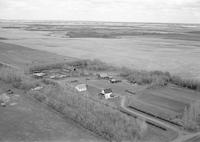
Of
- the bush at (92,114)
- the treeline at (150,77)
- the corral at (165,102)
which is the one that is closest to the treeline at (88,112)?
the bush at (92,114)

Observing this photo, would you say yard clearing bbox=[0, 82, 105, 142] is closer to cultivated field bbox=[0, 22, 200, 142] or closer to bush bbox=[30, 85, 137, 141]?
cultivated field bbox=[0, 22, 200, 142]

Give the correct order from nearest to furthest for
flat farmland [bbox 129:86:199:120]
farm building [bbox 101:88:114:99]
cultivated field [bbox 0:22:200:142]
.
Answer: cultivated field [bbox 0:22:200:142]
flat farmland [bbox 129:86:199:120]
farm building [bbox 101:88:114:99]

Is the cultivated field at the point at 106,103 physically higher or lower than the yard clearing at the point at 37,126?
higher

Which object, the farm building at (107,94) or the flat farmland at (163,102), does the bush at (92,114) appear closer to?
the farm building at (107,94)

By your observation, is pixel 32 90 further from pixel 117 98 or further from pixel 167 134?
pixel 167 134

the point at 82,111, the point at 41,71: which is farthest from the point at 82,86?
the point at 41,71

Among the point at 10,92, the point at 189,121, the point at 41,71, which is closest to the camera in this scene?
the point at 189,121

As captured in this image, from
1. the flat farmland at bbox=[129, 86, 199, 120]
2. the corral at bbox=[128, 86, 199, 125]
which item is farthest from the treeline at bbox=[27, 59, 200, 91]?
the corral at bbox=[128, 86, 199, 125]

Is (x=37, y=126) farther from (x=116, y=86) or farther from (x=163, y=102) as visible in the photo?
(x=116, y=86)

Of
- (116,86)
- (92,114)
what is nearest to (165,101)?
(116,86)

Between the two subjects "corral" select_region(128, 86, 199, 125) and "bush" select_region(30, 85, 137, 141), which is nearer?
"bush" select_region(30, 85, 137, 141)

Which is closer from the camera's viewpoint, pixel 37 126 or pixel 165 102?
pixel 37 126
